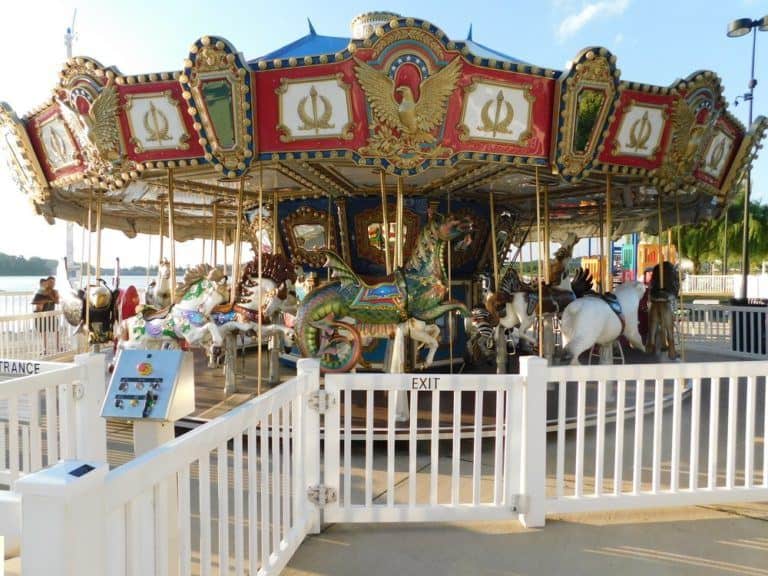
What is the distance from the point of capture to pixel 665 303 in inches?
313

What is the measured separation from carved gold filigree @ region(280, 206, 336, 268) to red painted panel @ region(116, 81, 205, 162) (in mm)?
2864

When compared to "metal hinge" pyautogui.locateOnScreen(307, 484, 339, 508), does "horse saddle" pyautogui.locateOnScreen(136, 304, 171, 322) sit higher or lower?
higher

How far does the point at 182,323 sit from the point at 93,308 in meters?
3.41

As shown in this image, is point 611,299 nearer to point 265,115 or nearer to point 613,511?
point 613,511

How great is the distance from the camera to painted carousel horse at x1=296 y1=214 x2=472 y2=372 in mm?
5539

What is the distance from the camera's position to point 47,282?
1145 centimetres

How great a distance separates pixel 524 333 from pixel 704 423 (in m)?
2.37

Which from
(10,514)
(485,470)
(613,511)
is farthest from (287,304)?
(10,514)

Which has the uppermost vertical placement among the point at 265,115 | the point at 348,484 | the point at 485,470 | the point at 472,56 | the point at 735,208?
the point at 735,208

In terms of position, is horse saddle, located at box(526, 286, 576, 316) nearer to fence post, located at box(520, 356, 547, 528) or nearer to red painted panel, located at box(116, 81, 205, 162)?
fence post, located at box(520, 356, 547, 528)

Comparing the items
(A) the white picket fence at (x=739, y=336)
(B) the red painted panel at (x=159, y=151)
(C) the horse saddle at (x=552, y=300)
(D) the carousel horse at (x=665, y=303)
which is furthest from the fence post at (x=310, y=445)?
(A) the white picket fence at (x=739, y=336)

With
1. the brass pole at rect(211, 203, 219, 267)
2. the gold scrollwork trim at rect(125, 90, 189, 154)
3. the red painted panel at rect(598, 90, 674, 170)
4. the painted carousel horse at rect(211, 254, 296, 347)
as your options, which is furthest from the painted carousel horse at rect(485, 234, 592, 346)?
the brass pole at rect(211, 203, 219, 267)

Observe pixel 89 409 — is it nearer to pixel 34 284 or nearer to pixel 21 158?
pixel 21 158

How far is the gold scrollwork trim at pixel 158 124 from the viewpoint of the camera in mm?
4582
